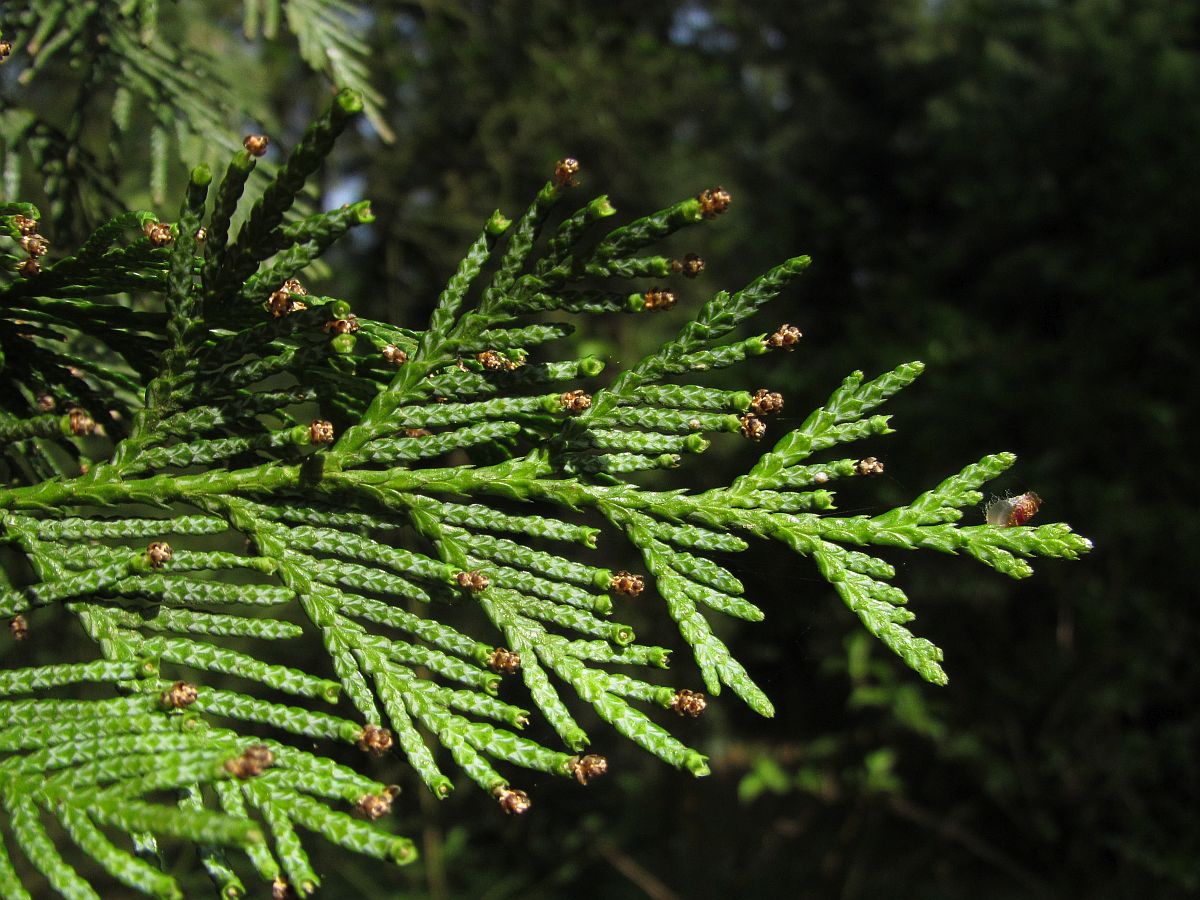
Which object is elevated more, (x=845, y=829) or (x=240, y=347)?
(x=240, y=347)

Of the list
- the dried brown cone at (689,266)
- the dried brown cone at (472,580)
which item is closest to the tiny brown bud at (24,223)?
the dried brown cone at (472,580)

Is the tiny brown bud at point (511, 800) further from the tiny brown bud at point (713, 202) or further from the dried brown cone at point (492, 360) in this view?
the tiny brown bud at point (713, 202)

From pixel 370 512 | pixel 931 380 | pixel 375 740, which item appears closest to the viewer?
pixel 375 740

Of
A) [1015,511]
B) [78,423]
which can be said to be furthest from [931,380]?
[78,423]

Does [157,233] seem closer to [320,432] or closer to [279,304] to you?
[279,304]

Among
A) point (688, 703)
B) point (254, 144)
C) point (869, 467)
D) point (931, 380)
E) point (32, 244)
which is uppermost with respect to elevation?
point (931, 380)

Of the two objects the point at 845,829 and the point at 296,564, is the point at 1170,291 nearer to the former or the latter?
the point at 845,829

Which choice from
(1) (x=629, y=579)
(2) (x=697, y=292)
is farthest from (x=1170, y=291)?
(1) (x=629, y=579)

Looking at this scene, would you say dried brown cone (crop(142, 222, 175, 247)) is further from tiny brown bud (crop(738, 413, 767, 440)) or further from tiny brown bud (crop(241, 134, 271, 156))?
tiny brown bud (crop(738, 413, 767, 440))
